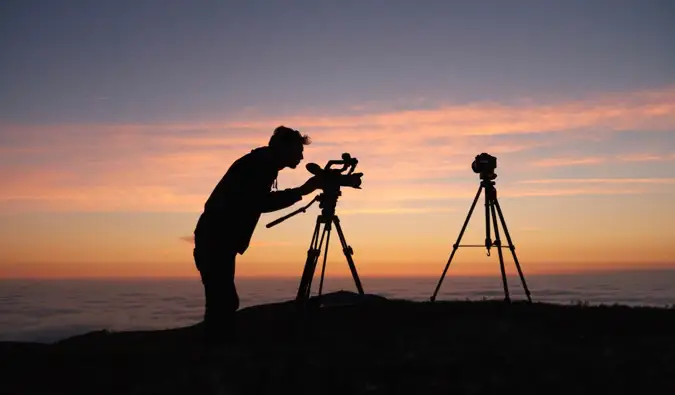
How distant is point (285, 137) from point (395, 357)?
3.15 meters

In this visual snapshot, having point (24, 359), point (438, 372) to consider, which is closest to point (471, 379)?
point (438, 372)

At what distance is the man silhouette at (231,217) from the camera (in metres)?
8.39

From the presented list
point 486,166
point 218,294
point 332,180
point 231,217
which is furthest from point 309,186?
point 486,166

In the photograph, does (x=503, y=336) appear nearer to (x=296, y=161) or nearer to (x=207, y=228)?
(x=296, y=161)

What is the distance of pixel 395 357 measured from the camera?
795 cm

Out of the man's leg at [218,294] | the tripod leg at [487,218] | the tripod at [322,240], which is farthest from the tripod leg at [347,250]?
the tripod leg at [487,218]

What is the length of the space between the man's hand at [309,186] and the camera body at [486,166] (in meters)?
4.02

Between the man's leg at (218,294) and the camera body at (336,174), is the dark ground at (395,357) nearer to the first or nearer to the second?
the man's leg at (218,294)

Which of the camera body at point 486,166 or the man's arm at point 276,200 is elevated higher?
the camera body at point 486,166

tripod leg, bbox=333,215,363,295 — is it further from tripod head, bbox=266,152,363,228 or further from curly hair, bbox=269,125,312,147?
curly hair, bbox=269,125,312,147

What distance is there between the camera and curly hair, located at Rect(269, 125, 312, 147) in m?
8.61

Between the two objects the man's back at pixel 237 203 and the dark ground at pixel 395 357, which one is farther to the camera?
the man's back at pixel 237 203

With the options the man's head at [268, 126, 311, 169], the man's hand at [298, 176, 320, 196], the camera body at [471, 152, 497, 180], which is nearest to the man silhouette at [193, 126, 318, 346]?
the man's head at [268, 126, 311, 169]

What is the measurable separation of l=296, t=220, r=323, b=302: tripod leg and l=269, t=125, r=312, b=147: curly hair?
151 centimetres
